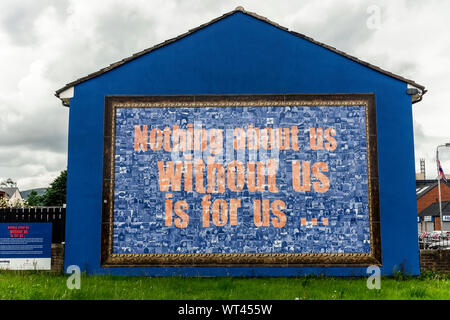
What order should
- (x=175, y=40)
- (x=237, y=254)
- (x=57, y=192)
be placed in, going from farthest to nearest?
(x=57, y=192) → (x=175, y=40) → (x=237, y=254)

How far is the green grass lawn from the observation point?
328 inches

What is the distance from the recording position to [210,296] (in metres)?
8.30

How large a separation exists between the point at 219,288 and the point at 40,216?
602 cm

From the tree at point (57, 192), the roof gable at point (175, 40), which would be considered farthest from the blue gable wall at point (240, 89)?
the tree at point (57, 192)

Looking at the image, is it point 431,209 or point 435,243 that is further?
point 431,209

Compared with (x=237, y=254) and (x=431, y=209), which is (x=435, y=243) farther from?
(x=431, y=209)

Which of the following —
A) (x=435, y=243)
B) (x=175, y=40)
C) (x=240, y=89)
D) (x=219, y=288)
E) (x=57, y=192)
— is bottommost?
(x=435, y=243)

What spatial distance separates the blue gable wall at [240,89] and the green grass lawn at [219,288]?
625 millimetres

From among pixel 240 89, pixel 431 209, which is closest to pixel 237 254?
pixel 240 89

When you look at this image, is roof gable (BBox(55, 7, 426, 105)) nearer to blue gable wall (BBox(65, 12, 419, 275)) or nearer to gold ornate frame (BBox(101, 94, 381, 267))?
blue gable wall (BBox(65, 12, 419, 275))

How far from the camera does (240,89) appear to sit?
1135cm

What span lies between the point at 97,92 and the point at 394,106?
8653 millimetres
